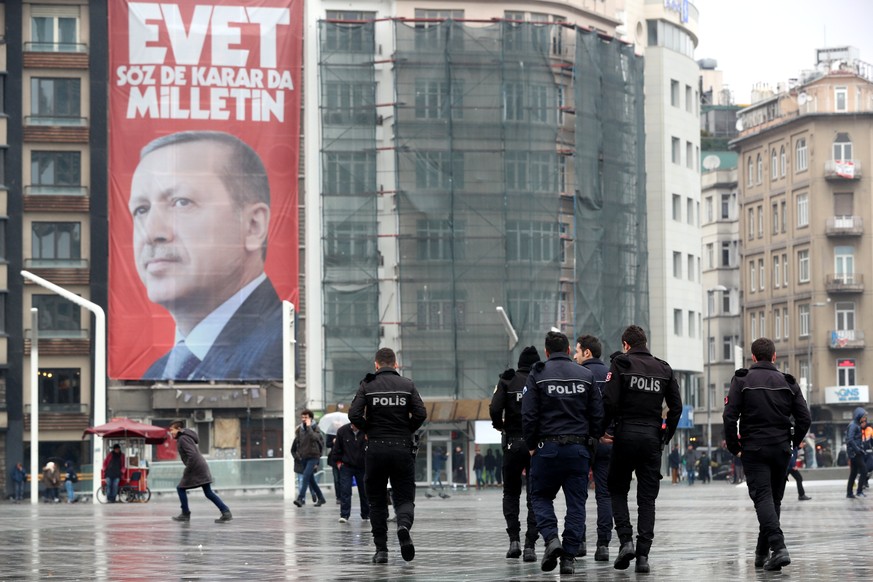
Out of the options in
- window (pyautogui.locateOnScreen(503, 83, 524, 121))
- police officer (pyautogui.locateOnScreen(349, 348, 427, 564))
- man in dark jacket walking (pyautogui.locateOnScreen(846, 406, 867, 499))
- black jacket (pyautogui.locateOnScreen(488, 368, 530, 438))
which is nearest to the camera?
police officer (pyautogui.locateOnScreen(349, 348, 427, 564))

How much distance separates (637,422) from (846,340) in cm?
9409

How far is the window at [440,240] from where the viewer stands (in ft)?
256

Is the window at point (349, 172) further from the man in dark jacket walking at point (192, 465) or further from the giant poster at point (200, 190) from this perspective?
the man in dark jacket walking at point (192, 465)

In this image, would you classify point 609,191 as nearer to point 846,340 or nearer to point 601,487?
point 846,340

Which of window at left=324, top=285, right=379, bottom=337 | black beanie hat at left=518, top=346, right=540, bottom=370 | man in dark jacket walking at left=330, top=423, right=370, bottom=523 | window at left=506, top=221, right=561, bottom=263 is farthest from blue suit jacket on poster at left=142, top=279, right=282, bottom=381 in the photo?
black beanie hat at left=518, top=346, right=540, bottom=370

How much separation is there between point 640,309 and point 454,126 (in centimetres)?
1326

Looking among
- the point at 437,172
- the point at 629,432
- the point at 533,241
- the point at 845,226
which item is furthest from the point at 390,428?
the point at 845,226

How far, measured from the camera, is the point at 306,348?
78.4 metres

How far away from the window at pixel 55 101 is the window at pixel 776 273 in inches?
2000

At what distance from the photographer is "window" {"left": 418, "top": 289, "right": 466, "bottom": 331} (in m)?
77.6

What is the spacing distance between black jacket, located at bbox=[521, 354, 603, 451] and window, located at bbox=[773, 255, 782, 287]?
99.5m

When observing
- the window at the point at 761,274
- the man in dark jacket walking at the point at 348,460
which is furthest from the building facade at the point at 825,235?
the man in dark jacket walking at the point at 348,460

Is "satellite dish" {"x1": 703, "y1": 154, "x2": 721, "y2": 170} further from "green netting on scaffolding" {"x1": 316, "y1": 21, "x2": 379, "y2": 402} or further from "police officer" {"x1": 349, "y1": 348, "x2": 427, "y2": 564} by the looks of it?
"police officer" {"x1": 349, "y1": 348, "x2": 427, "y2": 564}

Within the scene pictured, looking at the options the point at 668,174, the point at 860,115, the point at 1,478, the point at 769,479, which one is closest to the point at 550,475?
the point at 769,479
